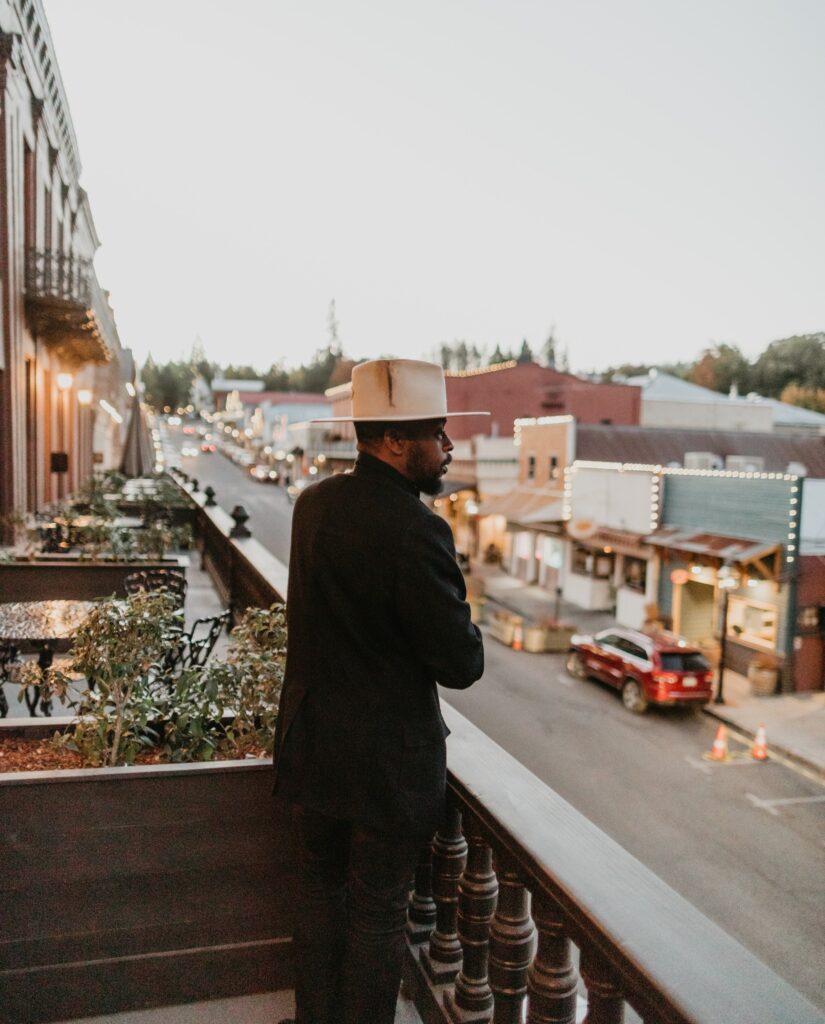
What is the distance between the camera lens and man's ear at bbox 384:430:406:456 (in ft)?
6.92

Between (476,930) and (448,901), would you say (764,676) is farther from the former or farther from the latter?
(476,930)

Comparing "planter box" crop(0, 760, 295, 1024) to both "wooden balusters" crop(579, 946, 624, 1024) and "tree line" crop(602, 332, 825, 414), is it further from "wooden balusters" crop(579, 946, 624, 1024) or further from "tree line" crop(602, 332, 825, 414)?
"tree line" crop(602, 332, 825, 414)

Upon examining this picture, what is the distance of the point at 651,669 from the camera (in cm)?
1534

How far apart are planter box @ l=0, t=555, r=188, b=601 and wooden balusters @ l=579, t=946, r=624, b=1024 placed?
7875mm

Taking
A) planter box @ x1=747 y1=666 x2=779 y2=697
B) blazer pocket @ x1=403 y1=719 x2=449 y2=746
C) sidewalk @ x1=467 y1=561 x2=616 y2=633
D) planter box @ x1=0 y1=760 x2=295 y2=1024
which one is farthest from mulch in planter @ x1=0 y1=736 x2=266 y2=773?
sidewalk @ x1=467 y1=561 x2=616 y2=633

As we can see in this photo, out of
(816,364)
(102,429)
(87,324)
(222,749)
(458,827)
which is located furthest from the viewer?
(816,364)

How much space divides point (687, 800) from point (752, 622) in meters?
8.73

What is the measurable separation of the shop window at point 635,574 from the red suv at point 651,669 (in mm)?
6778

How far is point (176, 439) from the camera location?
122 metres

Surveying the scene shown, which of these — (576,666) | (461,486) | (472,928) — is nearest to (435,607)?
(472,928)

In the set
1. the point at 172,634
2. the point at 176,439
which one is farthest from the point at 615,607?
the point at 176,439

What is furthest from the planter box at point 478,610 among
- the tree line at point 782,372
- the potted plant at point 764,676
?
the tree line at point 782,372

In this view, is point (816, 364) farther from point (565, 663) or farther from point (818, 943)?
point (818, 943)

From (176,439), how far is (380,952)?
126033mm
